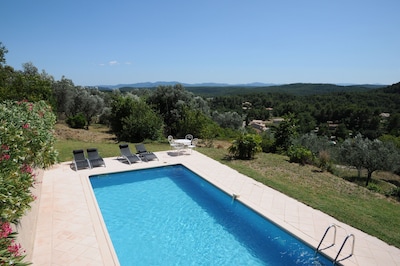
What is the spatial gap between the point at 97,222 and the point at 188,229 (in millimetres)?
2221

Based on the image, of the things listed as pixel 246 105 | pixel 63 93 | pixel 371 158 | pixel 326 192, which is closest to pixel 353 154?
pixel 371 158

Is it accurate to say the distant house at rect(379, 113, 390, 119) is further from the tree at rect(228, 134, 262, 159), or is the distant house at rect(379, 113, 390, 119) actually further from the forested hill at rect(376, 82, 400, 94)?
the tree at rect(228, 134, 262, 159)

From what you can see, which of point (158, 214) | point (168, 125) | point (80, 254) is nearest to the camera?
point (80, 254)

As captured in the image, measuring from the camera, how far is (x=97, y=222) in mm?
5691

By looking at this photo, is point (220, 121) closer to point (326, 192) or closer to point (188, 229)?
point (326, 192)

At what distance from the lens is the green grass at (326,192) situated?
6.23 m

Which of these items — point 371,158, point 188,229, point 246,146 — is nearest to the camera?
point 188,229

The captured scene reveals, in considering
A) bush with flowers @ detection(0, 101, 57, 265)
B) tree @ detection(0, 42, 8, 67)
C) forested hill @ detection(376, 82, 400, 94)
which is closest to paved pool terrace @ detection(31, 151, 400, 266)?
bush with flowers @ detection(0, 101, 57, 265)

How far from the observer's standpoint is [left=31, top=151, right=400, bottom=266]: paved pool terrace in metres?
4.62

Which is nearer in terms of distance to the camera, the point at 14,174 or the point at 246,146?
the point at 14,174

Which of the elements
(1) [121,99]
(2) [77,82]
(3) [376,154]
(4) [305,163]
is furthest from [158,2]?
(2) [77,82]

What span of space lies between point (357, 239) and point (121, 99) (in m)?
19.9

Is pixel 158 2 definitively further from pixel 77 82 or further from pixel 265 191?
pixel 77 82

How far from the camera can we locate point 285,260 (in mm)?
5062
